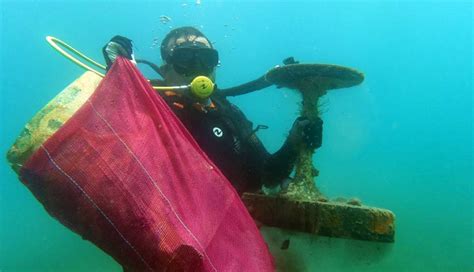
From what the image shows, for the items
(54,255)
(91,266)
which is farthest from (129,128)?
(54,255)

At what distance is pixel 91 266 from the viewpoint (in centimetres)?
1939

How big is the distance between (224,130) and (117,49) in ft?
5.01

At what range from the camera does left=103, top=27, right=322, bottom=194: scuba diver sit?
3.84m

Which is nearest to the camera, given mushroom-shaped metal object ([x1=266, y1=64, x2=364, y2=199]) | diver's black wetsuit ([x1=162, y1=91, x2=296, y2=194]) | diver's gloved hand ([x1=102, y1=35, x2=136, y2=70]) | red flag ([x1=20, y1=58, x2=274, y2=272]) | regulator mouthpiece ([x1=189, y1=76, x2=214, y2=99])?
red flag ([x1=20, y1=58, x2=274, y2=272])

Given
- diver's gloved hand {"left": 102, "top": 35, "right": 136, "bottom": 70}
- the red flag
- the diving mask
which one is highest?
the diving mask

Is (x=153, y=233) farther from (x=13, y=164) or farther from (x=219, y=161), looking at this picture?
(x=219, y=161)

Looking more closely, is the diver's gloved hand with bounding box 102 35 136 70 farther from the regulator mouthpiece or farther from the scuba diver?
the scuba diver

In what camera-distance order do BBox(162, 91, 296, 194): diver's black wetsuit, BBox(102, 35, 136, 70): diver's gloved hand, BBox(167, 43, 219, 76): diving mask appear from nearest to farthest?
BBox(102, 35, 136, 70): diver's gloved hand
BBox(162, 91, 296, 194): diver's black wetsuit
BBox(167, 43, 219, 76): diving mask

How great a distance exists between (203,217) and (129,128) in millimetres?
751

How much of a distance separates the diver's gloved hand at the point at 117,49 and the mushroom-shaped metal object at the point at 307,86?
1508 mm

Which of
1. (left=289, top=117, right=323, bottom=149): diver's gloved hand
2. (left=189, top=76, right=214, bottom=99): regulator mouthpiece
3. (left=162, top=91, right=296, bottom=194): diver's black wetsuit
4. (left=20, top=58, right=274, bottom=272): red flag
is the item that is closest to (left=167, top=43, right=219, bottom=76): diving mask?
(left=162, top=91, right=296, bottom=194): diver's black wetsuit

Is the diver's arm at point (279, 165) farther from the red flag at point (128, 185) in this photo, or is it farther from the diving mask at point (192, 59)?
the red flag at point (128, 185)

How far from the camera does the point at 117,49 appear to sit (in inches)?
117

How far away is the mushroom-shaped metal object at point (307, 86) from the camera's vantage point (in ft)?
12.5
